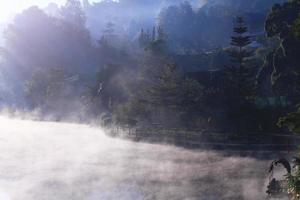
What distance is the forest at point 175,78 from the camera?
113 feet

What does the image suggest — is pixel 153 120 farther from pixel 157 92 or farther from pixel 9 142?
pixel 9 142

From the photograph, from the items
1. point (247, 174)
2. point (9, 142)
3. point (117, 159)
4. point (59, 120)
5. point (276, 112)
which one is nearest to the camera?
point (247, 174)

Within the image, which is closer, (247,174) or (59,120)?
(247,174)

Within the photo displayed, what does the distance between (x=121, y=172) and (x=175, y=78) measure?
798 inches

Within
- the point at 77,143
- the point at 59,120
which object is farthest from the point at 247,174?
the point at 59,120

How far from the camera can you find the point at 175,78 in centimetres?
4203

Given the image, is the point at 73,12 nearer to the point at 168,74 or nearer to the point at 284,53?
the point at 168,74

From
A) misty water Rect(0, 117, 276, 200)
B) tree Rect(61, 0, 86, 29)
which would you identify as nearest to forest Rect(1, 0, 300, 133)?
tree Rect(61, 0, 86, 29)

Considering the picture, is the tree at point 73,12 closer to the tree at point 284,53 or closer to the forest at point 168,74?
the forest at point 168,74

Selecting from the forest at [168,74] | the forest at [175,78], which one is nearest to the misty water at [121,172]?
the forest at [175,78]

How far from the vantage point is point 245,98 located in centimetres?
3709

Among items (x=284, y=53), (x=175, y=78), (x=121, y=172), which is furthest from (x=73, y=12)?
(x=121, y=172)

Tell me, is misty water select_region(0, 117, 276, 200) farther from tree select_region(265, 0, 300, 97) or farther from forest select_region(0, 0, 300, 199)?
tree select_region(265, 0, 300, 97)

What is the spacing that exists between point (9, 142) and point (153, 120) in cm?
1434
